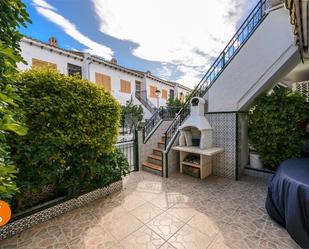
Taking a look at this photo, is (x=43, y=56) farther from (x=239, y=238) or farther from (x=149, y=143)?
(x=239, y=238)

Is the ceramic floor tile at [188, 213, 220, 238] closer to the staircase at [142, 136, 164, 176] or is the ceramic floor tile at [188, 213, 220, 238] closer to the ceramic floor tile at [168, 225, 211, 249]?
the ceramic floor tile at [168, 225, 211, 249]

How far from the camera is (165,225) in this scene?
2.69 m

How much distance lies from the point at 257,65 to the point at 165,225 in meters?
4.50

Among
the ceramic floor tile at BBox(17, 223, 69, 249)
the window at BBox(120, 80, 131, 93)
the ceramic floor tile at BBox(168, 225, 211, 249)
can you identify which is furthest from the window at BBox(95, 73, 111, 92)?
the ceramic floor tile at BBox(168, 225, 211, 249)

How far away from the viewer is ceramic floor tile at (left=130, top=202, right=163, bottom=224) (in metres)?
2.89

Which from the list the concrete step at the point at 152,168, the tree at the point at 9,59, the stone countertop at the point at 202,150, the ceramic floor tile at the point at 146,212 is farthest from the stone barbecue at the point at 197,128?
the tree at the point at 9,59

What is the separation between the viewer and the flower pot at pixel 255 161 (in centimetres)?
489

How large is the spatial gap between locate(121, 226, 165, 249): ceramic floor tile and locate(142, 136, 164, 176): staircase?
2.63 meters

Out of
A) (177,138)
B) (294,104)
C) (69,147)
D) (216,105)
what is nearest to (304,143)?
(294,104)

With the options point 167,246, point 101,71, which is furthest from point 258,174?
point 101,71

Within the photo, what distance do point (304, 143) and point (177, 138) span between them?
354 cm

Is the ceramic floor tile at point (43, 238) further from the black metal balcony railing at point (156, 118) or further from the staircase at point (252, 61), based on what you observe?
the black metal balcony railing at point (156, 118)

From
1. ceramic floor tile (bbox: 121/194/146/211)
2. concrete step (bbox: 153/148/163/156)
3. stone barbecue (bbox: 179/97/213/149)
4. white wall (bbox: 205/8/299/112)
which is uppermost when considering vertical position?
white wall (bbox: 205/8/299/112)

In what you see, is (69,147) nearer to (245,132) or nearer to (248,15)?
(245,132)
